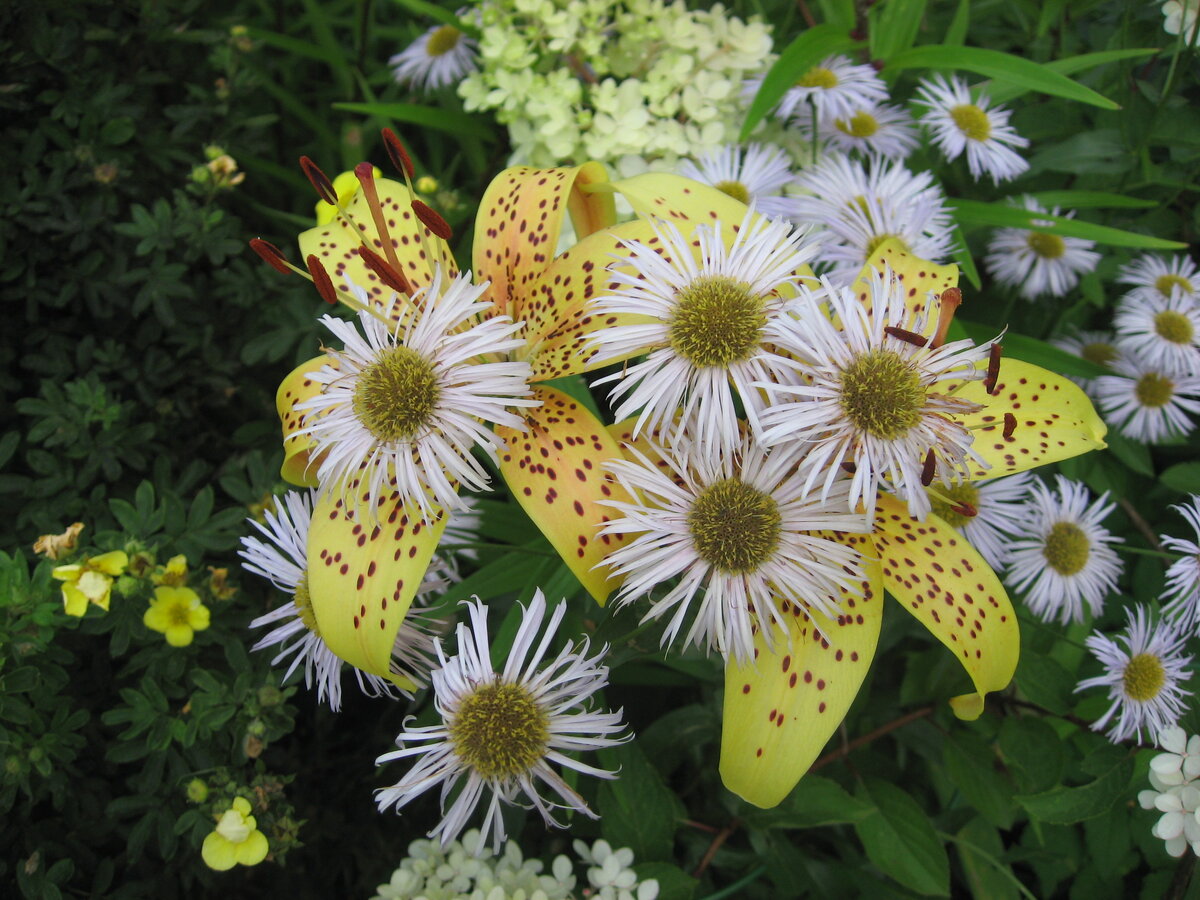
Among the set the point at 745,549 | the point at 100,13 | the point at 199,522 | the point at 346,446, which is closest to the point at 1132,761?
the point at 745,549

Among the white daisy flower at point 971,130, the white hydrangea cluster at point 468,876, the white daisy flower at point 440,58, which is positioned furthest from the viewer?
the white daisy flower at point 440,58

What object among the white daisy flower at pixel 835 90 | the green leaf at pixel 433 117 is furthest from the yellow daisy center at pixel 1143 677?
the green leaf at pixel 433 117

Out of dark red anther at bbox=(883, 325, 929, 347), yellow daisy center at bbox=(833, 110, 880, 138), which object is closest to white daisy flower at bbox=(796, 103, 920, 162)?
yellow daisy center at bbox=(833, 110, 880, 138)

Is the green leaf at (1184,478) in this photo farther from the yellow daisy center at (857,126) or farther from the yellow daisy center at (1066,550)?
the yellow daisy center at (857,126)

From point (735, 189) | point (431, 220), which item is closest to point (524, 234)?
point (431, 220)

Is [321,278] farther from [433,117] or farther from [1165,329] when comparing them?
[1165,329]

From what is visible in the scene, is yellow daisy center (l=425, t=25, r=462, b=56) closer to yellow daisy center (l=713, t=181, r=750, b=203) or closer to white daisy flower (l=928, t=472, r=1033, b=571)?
yellow daisy center (l=713, t=181, r=750, b=203)
